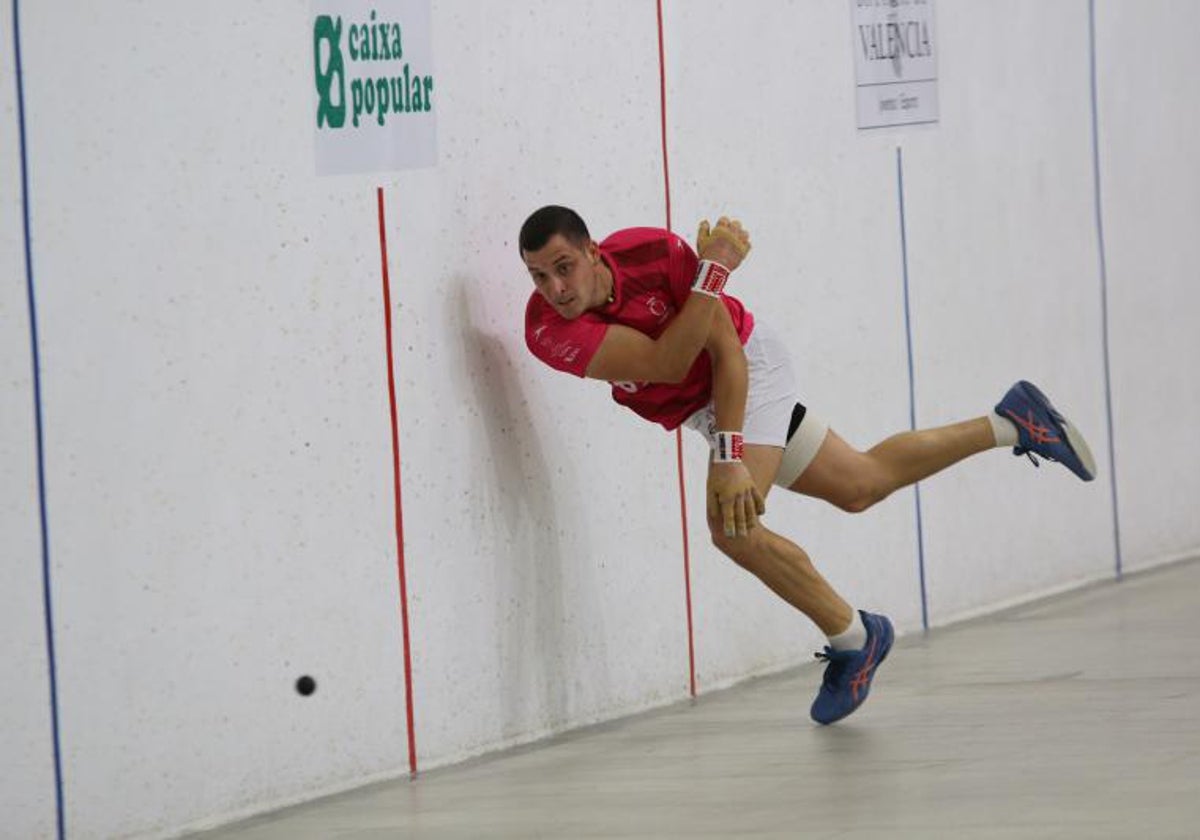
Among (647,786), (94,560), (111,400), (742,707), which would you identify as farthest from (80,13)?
(742,707)

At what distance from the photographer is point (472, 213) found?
525 cm

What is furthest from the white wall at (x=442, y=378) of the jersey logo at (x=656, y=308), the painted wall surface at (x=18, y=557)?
the jersey logo at (x=656, y=308)

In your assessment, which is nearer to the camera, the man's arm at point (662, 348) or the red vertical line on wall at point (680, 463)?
the man's arm at point (662, 348)

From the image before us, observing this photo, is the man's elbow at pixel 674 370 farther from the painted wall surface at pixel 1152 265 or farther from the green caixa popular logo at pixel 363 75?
the painted wall surface at pixel 1152 265

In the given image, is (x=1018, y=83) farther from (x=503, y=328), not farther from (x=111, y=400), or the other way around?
(x=111, y=400)

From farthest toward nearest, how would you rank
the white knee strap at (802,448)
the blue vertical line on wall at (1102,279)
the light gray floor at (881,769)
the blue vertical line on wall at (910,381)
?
1. the blue vertical line on wall at (1102,279)
2. the blue vertical line on wall at (910,381)
3. the white knee strap at (802,448)
4. the light gray floor at (881,769)

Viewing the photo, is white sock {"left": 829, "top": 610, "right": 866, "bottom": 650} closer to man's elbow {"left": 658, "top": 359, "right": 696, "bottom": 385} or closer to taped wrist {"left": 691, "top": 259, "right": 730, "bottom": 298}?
man's elbow {"left": 658, "top": 359, "right": 696, "bottom": 385}

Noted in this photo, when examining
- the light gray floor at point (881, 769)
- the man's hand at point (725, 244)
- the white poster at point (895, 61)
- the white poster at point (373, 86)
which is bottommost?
the light gray floor at point (881, 769)

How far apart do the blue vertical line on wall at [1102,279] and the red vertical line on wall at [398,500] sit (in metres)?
3.81

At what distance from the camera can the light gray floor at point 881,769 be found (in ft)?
13.2

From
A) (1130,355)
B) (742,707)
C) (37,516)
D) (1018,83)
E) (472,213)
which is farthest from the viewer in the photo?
(1130,355)

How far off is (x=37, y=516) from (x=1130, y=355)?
5.13m

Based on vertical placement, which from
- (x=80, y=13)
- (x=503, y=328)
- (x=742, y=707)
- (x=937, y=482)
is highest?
(x=80, y=13)

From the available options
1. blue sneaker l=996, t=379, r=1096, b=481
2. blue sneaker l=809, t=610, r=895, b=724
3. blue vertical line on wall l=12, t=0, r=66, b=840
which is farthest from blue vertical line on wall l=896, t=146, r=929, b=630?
blue vertical line on wall l=12, t=0, r=66, b=840
